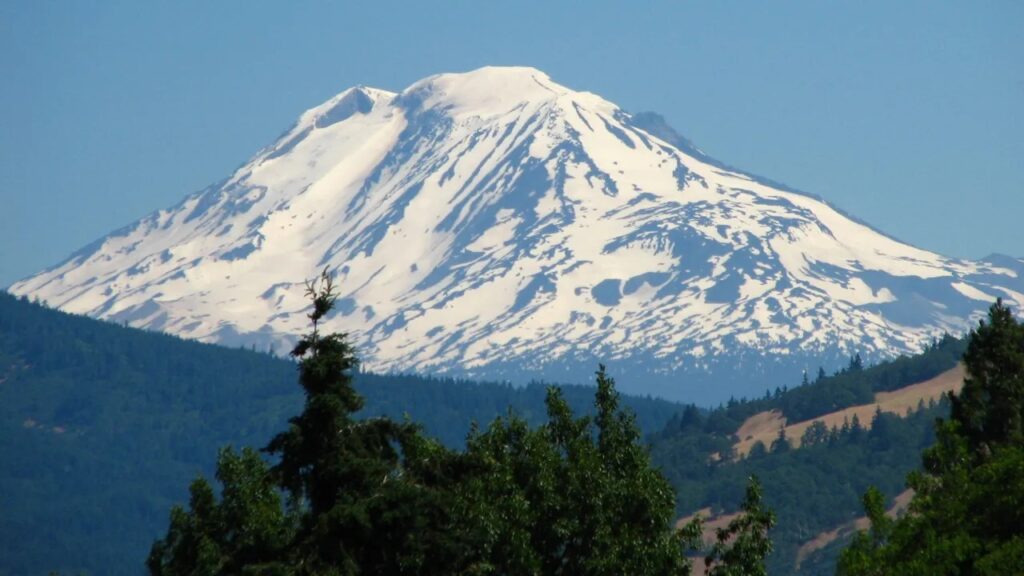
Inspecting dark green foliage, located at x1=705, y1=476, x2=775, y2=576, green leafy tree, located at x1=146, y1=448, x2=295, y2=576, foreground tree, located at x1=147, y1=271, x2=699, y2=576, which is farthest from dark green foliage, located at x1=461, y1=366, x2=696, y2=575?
green leafy tree, located at x1=146, y1=448, x2=295, y2=576

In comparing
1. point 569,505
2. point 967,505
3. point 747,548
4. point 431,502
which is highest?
point 431,502

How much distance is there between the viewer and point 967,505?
62844 mm

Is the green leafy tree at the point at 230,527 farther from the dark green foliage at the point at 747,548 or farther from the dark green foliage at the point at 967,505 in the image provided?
the dark green foliage at the point at 967,505

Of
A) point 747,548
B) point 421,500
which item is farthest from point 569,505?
point 421,500

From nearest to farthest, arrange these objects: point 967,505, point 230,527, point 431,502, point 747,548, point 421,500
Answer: point 421,500, point 431,502, point 747,548, point 230,527, point 967,505

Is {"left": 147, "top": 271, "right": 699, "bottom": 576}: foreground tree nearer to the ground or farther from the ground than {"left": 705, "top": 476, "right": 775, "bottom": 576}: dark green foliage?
farther from the ground

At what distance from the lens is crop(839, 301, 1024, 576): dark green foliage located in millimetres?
58156

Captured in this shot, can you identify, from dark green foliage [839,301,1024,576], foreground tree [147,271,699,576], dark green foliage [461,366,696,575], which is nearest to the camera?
foreground tree [147,271,699,576]

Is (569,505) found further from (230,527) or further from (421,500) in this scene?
(230,527)

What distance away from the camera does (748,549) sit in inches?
2189

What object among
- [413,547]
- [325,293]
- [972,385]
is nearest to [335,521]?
[413,547]

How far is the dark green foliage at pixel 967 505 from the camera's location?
58156 mm

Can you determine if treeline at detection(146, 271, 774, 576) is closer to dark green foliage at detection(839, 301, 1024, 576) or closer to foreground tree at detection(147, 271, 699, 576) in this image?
foreground tree at detection(147, 271, 699, 576)

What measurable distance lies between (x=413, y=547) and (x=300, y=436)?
148 inches
